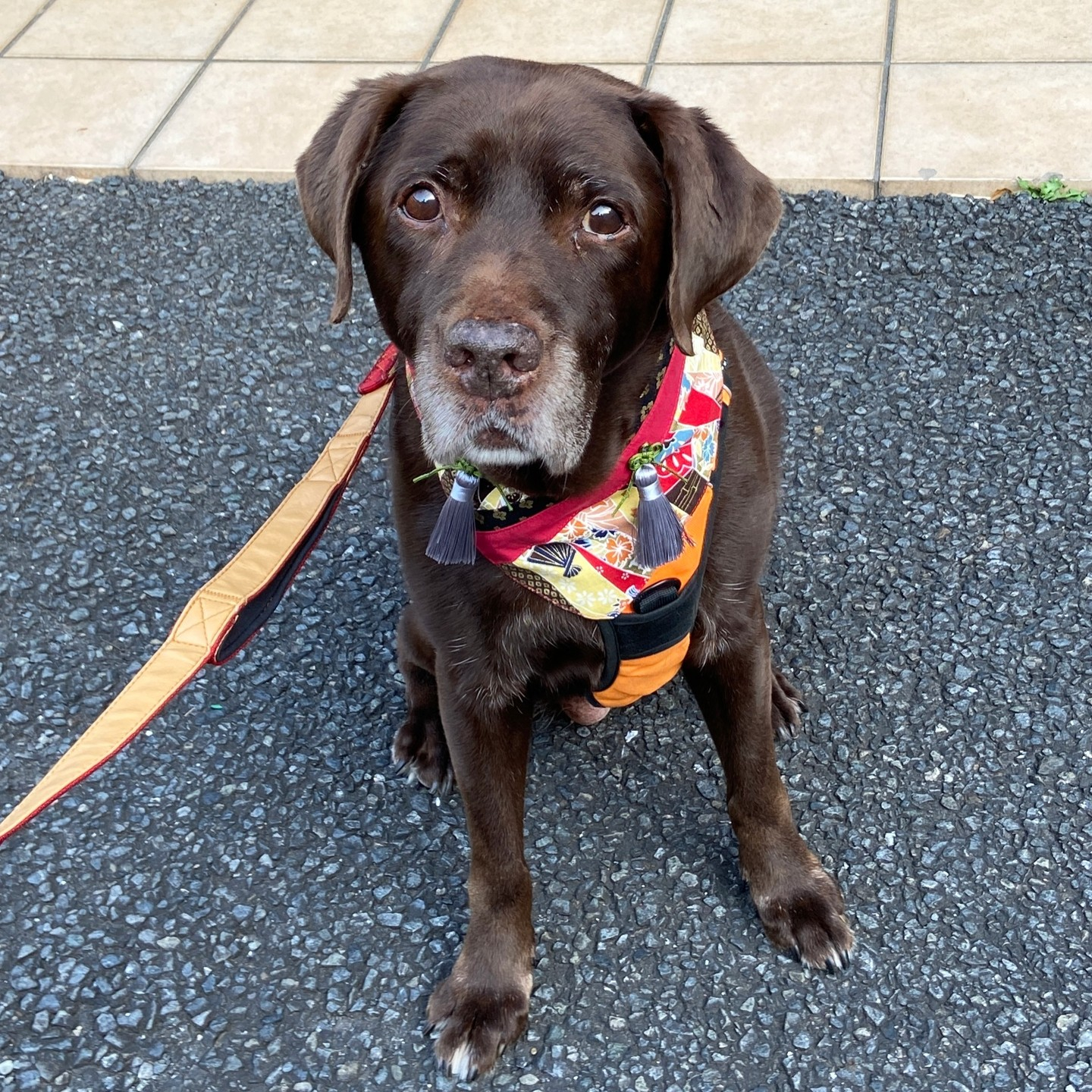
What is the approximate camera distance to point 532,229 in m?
1.98

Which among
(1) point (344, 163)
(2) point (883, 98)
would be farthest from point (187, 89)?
(1) point (344, 163)

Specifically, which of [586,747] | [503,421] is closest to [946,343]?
[586,747]

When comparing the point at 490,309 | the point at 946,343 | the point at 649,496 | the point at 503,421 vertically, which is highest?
the point at 490,309

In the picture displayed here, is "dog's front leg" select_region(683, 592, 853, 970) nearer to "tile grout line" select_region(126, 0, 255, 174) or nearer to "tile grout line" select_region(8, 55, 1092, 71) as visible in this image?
"tile grout line" select_region(8, 55, 1092, 71)

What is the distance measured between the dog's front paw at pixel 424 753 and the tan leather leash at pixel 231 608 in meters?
0.58

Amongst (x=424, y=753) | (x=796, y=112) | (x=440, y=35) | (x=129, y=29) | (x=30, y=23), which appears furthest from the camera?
(x=30, y=23)

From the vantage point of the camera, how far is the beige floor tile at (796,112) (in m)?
4.57

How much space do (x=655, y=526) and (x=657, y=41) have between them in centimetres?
372

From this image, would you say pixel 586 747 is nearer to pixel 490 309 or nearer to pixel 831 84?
pixel 490 309

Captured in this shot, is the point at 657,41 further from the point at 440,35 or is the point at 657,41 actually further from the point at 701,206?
the point at 701,206

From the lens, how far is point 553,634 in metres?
2.32

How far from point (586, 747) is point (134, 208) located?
2.99 meters

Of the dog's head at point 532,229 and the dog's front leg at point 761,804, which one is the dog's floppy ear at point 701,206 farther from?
the dog's front leg at point 761,804

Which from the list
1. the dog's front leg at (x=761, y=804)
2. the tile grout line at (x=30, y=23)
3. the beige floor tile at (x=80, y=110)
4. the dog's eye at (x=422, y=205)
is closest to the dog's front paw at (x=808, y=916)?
the dog's front leg at (x=761, y=804)
